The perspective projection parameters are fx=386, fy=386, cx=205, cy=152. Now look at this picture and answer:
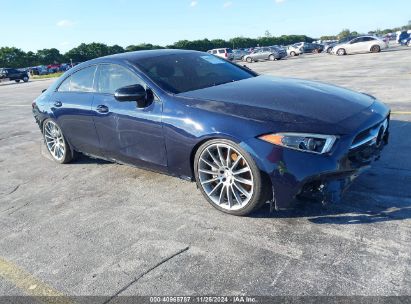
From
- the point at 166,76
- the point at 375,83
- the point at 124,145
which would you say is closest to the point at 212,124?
the point at 166,76

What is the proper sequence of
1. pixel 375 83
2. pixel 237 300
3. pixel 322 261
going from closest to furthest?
pixel 237 300, pixel 322 261, pixel 375 83

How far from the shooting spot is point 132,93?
3908mm

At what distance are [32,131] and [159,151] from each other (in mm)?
5972

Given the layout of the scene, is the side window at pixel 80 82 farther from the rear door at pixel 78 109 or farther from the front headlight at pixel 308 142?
the front headlight at pixel 308 142

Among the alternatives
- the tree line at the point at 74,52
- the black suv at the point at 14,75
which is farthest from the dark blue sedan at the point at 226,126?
the tree line at the point at 74,52

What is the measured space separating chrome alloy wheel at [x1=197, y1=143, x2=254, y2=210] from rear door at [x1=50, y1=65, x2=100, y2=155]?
1812mm

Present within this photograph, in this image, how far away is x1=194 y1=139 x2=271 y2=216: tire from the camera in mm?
3311

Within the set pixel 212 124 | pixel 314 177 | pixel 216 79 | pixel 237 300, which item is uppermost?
pixel 216 79

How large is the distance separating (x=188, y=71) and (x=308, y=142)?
1957mm

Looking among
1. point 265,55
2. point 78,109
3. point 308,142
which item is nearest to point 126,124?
point 78,109

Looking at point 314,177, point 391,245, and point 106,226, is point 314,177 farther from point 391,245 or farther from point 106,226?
point 106,226

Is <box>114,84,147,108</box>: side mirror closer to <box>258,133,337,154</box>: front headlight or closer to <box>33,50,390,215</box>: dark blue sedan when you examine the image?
<box>33,50,390,215</box>: dark blue sedan

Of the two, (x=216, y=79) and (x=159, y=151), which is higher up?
(x=216, y=79)

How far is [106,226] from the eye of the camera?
3709 mm
